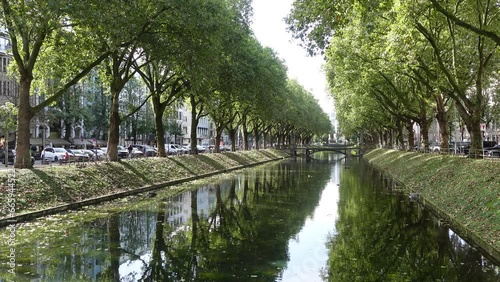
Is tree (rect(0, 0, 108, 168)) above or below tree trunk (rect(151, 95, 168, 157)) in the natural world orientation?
above

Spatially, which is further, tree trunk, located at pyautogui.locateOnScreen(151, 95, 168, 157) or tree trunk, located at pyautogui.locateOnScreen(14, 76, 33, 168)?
tree trunk, located at pyautogui.locateOnScreen(151, 95, 168, 157)

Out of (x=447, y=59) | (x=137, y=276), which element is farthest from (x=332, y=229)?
(x=447, y=59)

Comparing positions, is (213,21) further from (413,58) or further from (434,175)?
(434,175)

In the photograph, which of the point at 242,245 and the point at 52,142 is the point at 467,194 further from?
the point at 52,142

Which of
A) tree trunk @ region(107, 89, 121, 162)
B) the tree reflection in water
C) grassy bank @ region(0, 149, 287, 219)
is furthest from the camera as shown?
tree trunk @ region(107, 89, 121, 162)

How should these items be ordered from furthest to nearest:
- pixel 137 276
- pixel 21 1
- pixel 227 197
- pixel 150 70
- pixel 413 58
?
1. pixel 150 70
2. pixel 227 197
3. pixel 413 58
4. pixel 21 1
5. pixel 137 276

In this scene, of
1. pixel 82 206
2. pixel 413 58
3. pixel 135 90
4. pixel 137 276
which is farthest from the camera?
pixel 135 90

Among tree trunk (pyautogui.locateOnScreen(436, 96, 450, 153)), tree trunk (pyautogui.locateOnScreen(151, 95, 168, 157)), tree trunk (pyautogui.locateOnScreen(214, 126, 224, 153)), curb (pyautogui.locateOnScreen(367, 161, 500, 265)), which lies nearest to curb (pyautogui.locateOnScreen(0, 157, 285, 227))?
tree trunk (pyautogui.locateOnScreen(151, 95, 168, 157))

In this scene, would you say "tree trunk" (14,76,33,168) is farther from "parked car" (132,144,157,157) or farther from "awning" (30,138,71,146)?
"awning" (30,138,71,146)

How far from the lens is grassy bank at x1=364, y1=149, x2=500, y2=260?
13031 millimetres

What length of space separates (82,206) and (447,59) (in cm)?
2191

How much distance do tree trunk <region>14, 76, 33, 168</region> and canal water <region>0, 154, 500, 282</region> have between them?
4.31 metres

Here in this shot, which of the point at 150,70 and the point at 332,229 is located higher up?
the point at 150,70

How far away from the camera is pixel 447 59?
87.1 feet
